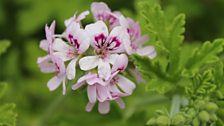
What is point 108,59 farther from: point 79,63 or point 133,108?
point 133,108

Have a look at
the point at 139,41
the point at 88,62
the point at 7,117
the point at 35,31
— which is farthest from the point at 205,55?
the point at 35,31

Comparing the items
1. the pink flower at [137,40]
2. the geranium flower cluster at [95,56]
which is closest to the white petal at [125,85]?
the geranium flower cluster at [95,56]

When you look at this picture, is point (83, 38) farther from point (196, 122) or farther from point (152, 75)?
point (196, 122)

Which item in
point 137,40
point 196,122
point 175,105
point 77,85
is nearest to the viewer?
point 196,122

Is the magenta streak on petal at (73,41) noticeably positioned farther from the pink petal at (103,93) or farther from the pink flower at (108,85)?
the pink petal at (103,93)

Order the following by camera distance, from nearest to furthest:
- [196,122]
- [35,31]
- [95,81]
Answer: [196,122]
[95,81]
[35,31]

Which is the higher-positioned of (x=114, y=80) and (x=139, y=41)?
(x=139, y=41)

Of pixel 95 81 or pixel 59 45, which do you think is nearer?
pixel 95 81

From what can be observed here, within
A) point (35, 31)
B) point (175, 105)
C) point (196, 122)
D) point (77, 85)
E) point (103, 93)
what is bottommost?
point (196, 122)
